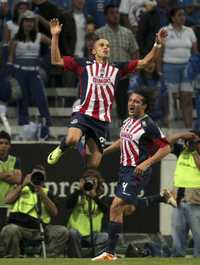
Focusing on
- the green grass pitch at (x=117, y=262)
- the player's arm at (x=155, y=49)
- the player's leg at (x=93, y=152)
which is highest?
the player's arm at (x=155, y=49)

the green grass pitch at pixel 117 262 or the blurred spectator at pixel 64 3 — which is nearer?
the green grass pitch at pixel 117 262

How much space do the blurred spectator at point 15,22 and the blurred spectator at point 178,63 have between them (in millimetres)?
2352

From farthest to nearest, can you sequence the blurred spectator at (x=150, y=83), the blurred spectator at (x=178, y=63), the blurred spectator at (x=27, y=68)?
the blurred spectator at (x=178, y=63)
the blurred spectator at (x=150, y=83)
the blurred spectator at (x=27, y=68)

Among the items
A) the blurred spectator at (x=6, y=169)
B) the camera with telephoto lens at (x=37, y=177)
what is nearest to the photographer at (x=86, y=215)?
the camera with telephoto lens at (x=37, y=177)

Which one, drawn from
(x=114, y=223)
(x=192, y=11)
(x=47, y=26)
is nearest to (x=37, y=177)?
(x=114, y=223)

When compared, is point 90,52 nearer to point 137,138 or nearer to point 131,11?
point 131,11

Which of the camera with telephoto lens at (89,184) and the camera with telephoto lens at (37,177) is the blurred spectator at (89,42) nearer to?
the camera with telephoto lens at (89,184)

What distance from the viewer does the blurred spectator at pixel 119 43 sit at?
22.6 meters

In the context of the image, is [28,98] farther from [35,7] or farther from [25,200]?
[25,200]

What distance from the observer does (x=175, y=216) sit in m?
19.6

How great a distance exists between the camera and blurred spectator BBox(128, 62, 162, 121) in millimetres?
22328

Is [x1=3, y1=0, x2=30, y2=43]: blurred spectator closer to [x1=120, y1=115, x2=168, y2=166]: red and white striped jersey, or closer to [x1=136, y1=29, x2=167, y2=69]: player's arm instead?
[x1=136, y1=29, x2=167, y2=69]: player's arm

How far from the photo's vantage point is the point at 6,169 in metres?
20.1

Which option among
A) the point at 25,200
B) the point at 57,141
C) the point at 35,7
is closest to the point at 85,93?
the point at 25,200
